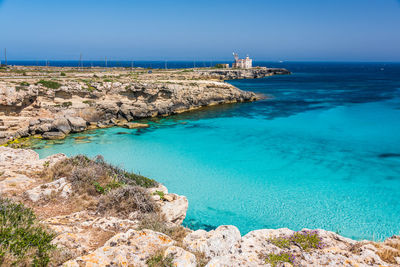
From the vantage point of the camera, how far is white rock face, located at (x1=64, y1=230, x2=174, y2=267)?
3945 millimetres

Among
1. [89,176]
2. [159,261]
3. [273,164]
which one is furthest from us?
[273,164]

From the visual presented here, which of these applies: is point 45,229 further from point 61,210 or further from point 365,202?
point 365,202

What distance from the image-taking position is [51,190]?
6.77 metres

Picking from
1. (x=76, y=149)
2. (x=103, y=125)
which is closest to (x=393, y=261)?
(x=76, y=149)

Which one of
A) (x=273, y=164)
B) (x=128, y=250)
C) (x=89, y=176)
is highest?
(x=89, y=176)

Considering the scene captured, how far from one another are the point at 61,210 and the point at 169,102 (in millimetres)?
26046

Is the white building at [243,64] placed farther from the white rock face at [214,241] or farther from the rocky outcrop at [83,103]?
the white rock face at [214,241]

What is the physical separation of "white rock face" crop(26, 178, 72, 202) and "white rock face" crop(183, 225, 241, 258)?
3791 mm

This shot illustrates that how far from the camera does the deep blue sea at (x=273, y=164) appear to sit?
10438 millimetres

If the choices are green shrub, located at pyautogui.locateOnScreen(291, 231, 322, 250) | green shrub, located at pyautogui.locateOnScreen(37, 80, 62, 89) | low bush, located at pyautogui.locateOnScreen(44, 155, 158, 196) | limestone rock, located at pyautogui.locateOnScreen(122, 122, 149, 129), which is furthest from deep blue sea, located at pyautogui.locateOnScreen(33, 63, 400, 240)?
green shrub, located at pyautogui.locateOnScreen(37, 80, 62, 89)

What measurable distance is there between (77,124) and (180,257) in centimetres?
2129

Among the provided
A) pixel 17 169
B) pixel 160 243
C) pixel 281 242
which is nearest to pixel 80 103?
pixel 17 169

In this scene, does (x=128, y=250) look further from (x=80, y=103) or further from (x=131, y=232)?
(x=80, y=103)

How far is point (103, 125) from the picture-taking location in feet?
80.4
